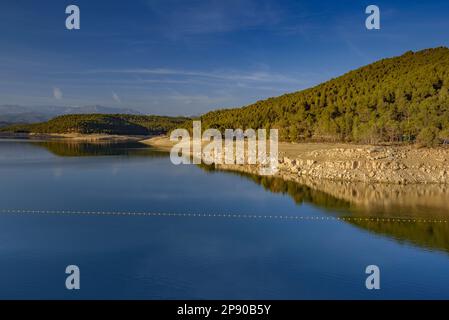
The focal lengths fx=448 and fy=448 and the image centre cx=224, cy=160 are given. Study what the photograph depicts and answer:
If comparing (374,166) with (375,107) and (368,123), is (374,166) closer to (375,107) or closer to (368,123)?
(368,123)

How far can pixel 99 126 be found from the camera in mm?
140000

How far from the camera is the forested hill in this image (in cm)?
4406

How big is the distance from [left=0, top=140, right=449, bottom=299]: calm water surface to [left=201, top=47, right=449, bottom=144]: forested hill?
56.7ft

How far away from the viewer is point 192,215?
2192 cm

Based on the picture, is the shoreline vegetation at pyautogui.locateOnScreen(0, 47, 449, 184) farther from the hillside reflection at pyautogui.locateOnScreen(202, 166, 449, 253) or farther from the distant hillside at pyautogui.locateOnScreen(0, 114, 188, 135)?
the distant hillside at pyautogui.locateOnScreen(0, 114, 188, 135)

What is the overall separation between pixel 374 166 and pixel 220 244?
19.8 metres

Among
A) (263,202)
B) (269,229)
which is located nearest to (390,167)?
(263,202)

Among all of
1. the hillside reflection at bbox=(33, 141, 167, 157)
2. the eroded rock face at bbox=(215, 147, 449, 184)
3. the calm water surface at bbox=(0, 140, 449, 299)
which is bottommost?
the calm water surface at bbox=(0, 140, 449, 299)

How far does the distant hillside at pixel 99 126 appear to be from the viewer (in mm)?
133875

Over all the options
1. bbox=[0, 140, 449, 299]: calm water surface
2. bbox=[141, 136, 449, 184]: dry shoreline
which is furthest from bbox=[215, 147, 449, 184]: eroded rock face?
bbox=[0, 140, 449, 299]: calm water surface

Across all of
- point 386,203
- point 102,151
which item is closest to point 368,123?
point 386,203
